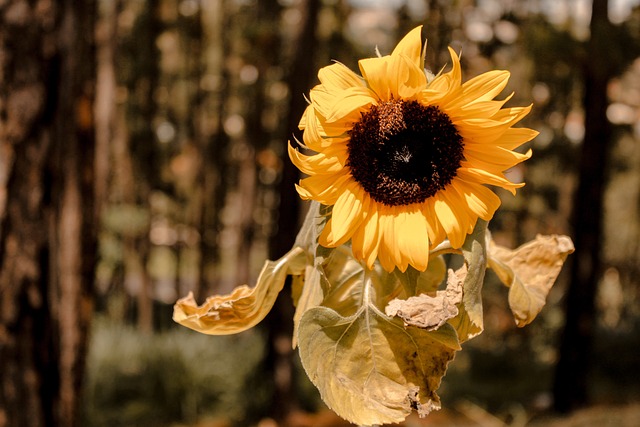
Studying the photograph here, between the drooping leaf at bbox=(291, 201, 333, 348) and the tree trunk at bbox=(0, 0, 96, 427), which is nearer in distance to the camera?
the drooping leaf at bbox=(291, 201, 333, 348)

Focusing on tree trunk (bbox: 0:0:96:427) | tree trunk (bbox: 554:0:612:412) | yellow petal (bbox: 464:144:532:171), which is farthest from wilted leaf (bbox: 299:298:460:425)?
tree trunk (bbox: 554:0:612:412)

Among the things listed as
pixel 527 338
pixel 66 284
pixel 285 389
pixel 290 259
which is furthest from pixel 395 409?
pixel 527 338

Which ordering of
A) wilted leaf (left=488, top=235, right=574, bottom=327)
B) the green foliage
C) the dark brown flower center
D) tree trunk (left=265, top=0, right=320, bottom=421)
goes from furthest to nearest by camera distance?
the green foliage → tree trunk (left=265, top=0, right=320, bottom=421) → wilted leaf (left=488, top=235, right=574, bottom=327) → the dark brown flower center

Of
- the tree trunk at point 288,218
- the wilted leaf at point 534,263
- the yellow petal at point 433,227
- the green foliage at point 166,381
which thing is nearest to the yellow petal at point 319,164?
the yellow petal at point 433,227

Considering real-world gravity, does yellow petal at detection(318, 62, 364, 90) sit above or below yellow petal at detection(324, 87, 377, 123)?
above

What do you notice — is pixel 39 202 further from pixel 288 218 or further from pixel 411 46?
pixel 288 218

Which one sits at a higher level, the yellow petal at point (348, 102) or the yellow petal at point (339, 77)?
the yellow petal at point (339, 77)

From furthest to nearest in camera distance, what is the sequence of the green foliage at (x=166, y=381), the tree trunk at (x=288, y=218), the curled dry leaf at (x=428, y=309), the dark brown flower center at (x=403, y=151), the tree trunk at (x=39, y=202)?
the green foliage at (x=166, y=381) < the tree trunk at (x=288, y=218) < the tree trunk at (x=39, y=202) < the dark brown flower center at (x=403, y=151) < the curled dry leaf at (x=428, y=309)

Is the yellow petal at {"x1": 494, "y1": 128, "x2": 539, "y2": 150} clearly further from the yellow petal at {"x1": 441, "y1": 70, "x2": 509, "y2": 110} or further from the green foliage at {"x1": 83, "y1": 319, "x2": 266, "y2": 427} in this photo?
the green foliage at {"x1": 83, "y1": 319, "x2": 266, "y2": 427}

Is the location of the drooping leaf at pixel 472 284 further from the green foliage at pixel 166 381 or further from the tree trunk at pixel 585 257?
the tree trunk at pixel 585 257
